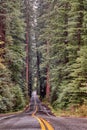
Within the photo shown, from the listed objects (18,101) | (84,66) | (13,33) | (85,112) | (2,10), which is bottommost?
(18,101)

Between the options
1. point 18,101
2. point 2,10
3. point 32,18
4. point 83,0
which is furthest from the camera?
point 32,18

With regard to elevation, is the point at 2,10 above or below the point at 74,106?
above

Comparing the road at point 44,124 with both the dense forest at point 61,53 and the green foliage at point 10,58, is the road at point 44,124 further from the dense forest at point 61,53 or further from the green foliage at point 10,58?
the green foliage at point 10,58

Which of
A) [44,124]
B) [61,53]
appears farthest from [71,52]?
[44,124]

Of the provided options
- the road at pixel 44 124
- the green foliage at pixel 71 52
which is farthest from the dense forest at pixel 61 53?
the road at pixel 44 124

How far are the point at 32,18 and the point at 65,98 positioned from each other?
30.6 meters

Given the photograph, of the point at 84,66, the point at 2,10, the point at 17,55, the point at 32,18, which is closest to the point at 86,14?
the point at 84,66

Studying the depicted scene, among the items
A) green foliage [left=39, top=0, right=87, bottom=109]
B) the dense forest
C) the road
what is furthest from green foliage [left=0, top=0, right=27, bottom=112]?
the road

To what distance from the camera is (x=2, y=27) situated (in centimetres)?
3241

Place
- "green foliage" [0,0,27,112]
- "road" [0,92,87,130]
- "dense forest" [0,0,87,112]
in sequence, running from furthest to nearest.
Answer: "green foliage" [0,0,27,112], "dense forest" [0,0,87,112], "road" [0,92,87,130]

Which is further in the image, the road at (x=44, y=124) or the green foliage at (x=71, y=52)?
the green foliage at (x=71, y=52)

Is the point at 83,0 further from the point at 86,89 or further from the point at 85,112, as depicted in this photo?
the point at 85,112

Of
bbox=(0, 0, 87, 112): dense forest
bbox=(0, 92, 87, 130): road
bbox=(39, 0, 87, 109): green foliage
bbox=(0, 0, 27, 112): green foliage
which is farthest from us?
bbox=(0, 0, 27, 112): green foliage

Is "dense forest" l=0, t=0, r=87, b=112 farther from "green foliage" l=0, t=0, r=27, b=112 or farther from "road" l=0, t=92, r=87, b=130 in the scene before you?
"road" l=0, t=92, r=87, b=130
